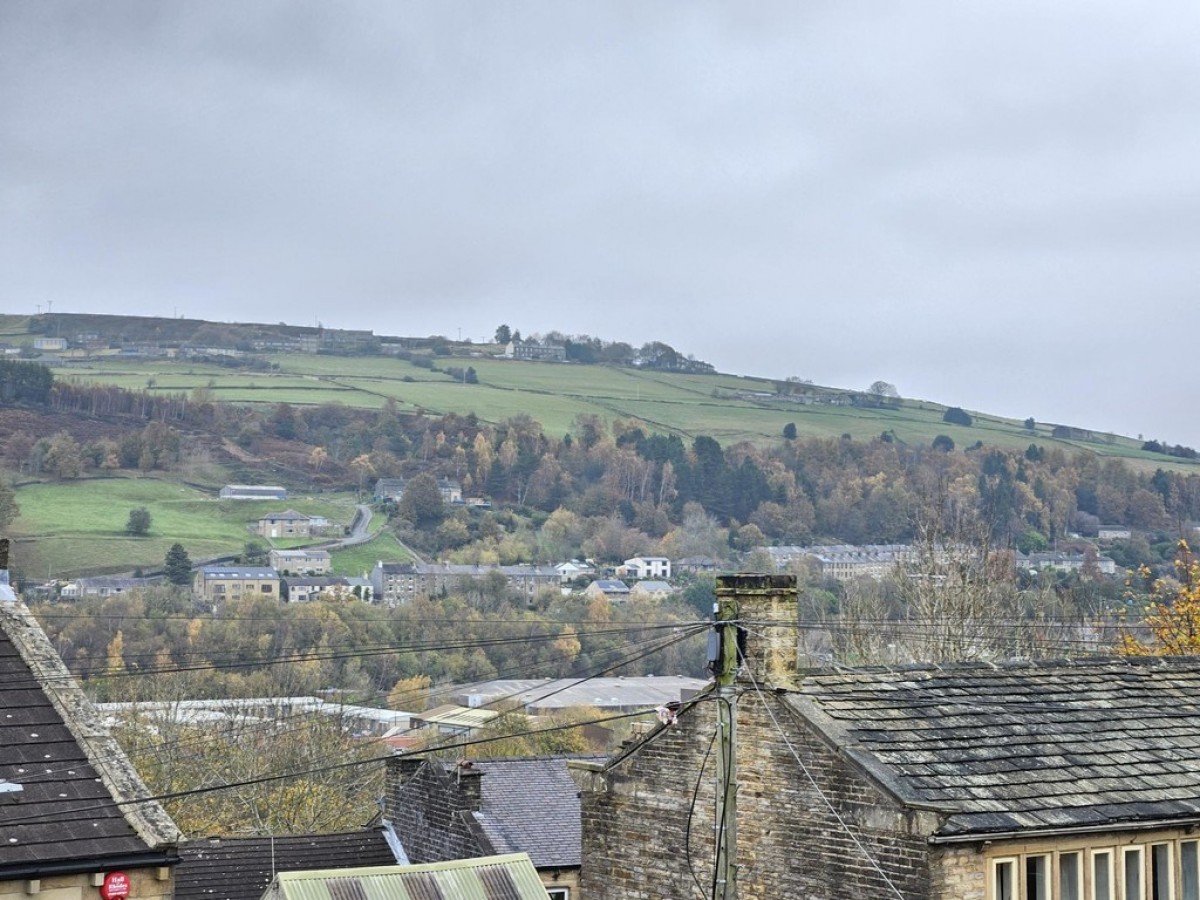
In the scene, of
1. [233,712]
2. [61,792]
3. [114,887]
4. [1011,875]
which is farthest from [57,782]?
[233,712]

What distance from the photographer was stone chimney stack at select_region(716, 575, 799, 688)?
69.4 feet

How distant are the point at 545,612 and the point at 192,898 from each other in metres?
165

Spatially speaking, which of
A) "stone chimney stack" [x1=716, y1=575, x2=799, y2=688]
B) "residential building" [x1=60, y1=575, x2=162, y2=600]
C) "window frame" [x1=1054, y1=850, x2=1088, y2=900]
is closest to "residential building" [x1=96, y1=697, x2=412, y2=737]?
"stone chimney stack" [x1=716, y1=575, x2=799, y2=688]

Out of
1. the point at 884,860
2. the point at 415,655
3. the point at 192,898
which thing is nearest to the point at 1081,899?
the point at 884,860

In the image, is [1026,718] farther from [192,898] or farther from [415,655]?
[415,655]

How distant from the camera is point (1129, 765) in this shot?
21.6 m

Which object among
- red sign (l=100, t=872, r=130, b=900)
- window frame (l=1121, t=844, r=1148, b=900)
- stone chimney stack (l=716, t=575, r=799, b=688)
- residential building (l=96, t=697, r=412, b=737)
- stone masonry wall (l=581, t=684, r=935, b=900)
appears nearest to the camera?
red sign (l=100, t=872, r=130, b=900)

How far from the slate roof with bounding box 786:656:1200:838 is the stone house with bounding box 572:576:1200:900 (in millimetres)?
32

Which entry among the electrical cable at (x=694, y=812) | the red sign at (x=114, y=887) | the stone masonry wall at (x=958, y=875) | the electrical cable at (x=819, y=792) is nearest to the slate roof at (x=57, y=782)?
the red sign at (x=114, y=887)

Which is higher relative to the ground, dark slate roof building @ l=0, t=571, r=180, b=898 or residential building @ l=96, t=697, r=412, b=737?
dark slate roof building @ l=0, t=571, r=180, b=898

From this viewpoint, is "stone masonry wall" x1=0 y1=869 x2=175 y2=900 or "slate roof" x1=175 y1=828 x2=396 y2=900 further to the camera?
"slate roof" x1=175 y1=828 x2=396 y2=900

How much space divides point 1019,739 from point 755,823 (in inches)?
147

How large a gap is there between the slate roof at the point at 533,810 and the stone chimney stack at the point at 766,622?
12.1 metres

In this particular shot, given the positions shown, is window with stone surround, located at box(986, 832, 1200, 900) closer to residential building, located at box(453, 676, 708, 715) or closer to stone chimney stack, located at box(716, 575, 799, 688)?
stone chimney stack, located at box(716, 575, 799, 688)
